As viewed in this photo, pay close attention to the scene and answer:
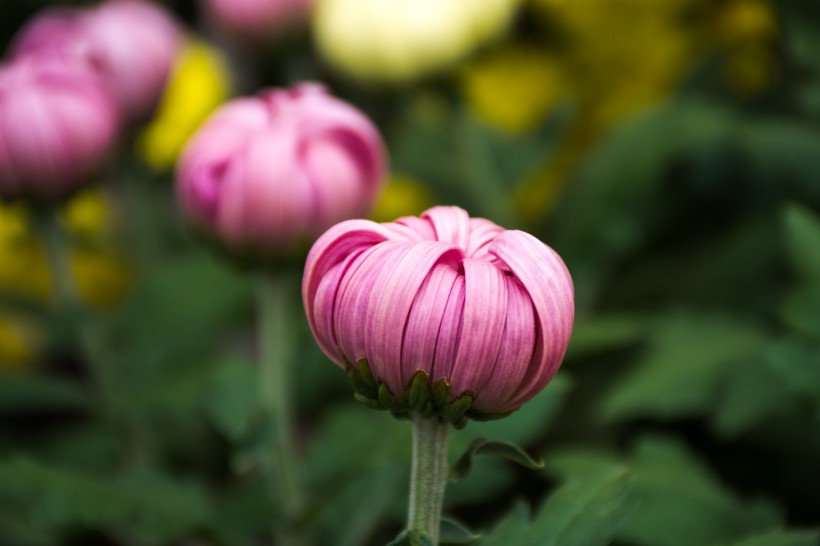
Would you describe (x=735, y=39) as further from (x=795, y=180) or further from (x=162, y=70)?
(x=162, y=70)

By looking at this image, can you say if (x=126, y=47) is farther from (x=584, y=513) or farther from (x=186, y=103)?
(x=584, y=513)

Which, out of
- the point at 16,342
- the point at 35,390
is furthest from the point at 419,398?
the point at 16,342

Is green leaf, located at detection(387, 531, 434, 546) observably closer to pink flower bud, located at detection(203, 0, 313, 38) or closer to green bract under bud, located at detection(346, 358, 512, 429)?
green bract under bud, located at detection(346, 358, 512, 429)

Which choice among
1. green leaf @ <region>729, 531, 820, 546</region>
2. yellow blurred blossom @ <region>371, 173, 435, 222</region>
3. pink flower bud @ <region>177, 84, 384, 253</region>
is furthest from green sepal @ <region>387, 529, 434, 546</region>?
yellow blurred blossom @ <region>371, 173, 435, 222</region>

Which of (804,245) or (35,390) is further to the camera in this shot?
(35,390)

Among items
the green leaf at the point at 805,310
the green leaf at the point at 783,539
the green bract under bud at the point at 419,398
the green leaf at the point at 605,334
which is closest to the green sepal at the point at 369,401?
the green bract under bud at the point at 419,398

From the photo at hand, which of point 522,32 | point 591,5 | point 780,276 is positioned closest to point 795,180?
point 780,276
